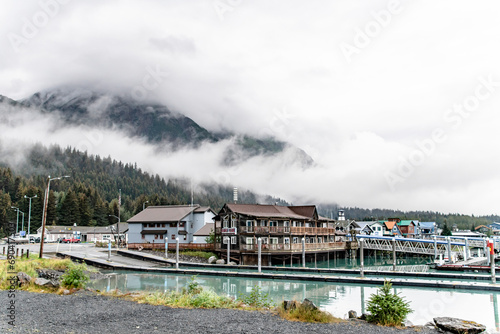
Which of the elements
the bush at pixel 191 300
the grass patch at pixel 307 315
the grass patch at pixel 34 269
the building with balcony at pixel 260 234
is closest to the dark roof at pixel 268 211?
the building with balcony at pixel 260 234

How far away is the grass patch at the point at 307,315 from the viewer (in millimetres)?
15711

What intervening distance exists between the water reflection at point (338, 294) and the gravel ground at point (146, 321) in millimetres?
5355

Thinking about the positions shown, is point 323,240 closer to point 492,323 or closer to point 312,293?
point 312,293

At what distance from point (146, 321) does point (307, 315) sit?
248 inches

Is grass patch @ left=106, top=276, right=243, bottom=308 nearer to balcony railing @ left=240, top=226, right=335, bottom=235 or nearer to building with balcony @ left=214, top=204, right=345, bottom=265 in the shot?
building with balcony @ left=214, top=204, right=345, bottom=265

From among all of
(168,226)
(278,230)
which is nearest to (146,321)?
(278,230)

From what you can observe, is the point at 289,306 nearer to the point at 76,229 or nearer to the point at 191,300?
the point at 191,300

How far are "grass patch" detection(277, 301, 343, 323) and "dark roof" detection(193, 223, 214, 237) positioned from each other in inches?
2015

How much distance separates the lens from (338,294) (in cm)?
2878

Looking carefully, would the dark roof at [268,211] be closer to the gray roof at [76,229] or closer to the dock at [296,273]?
the dock at [296,273]

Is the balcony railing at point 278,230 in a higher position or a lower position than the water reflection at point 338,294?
higher

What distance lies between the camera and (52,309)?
55.9 feet

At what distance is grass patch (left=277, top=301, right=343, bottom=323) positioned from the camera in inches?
619

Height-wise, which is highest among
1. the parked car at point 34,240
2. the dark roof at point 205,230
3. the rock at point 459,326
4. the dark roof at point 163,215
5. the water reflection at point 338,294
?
the dark roof at point 163,215
